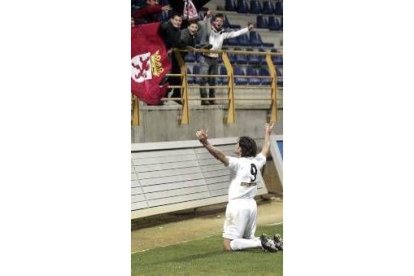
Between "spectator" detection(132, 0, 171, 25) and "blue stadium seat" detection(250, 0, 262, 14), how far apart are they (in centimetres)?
133

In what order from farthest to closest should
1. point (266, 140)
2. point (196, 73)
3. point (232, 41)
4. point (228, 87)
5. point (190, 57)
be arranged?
point (232, 41)
point (228, 87)
point (196, 73)
point (190, 57)
point (266, 140)

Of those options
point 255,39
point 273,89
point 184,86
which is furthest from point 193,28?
point 255,39

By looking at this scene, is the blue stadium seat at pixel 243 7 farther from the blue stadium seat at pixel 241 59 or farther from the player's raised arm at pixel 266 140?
the player's raised arm at pixel 266 140

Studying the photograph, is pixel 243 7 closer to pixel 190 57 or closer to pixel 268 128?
pixel 190 57

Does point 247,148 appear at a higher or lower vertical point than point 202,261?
higher

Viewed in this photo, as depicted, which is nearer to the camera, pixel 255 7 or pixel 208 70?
pixel 208 70

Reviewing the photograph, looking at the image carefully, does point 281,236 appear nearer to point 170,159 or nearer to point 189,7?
point 170,159

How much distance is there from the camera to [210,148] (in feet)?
27.3

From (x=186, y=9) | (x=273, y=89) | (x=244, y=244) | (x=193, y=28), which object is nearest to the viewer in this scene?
(x=244, y=244)

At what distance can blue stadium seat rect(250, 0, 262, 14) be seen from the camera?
9977mm

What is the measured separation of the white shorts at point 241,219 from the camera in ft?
27.3

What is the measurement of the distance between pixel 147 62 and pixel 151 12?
0.37 meters

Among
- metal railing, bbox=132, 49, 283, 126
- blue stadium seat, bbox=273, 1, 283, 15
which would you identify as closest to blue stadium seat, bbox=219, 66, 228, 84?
metal railing, bbox=132, 49, 283, 126
